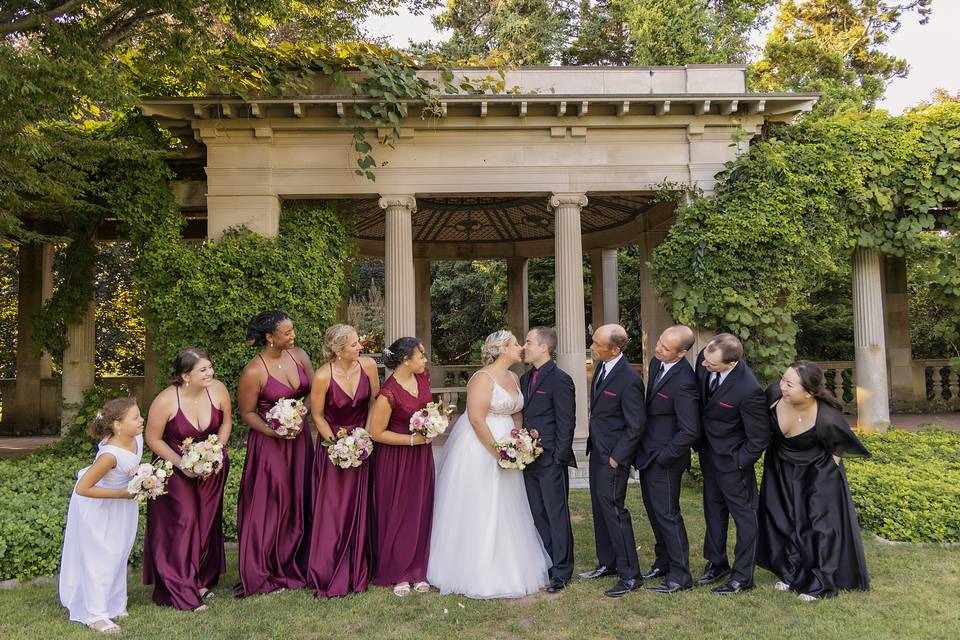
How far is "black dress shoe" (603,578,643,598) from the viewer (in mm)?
5152

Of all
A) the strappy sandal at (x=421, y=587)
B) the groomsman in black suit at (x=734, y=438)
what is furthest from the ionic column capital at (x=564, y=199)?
the strappy sandal at (x=421, y=587)

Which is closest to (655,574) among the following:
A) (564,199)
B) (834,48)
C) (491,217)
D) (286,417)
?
(286,417)

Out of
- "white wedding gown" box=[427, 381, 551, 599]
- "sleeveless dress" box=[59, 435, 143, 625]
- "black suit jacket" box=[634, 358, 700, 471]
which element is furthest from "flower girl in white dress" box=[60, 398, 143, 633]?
"black suit jacket" box=[634, 358, 700, 471]

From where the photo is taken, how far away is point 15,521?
5.93 metres

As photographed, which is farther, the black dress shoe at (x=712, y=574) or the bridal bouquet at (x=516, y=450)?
the black dress shoe at (x=712, y=574)

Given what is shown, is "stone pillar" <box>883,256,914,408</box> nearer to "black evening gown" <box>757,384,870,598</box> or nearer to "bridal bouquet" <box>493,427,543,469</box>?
"black evening gown" <box>757,384,870,598</box>

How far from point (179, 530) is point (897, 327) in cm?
1931

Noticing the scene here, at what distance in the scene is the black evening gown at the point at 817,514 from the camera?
5.03m

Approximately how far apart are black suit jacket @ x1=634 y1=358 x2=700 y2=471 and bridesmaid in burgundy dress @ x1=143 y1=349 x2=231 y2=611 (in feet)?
11.9

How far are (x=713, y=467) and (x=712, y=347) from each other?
1088mm

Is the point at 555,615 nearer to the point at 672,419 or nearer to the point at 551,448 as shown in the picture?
the point at 551,448

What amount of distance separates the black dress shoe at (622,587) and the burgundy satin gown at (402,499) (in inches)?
62.9

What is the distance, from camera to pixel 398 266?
11.9 m

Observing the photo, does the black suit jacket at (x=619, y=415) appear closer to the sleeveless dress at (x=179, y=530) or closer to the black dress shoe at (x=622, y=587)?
the black dress shoe at (x=622, y=587)
